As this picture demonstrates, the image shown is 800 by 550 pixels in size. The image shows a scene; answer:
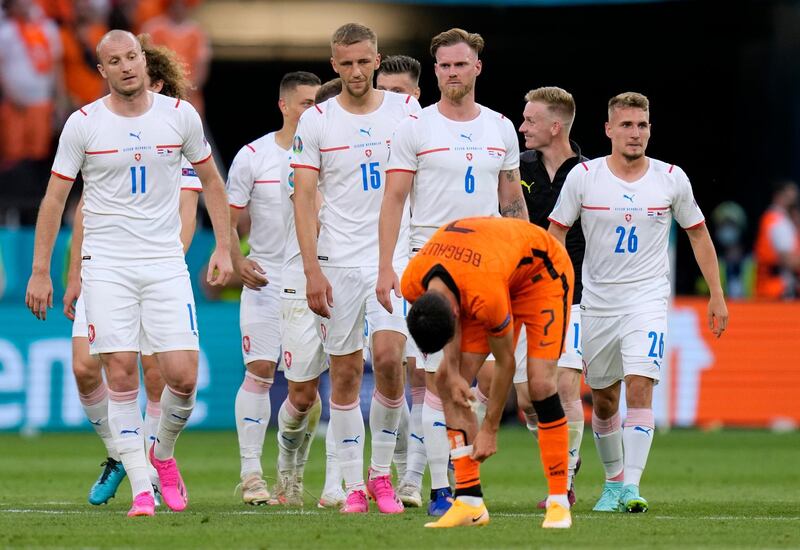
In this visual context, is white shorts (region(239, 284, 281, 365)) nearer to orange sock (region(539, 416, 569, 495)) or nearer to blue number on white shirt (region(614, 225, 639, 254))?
blue number on white shirt (region(614, 225, 639, 254))

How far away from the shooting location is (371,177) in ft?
33.2

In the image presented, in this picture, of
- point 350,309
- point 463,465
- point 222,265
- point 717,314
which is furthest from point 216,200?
point 717,314

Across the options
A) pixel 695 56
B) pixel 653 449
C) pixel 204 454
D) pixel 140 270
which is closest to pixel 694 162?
pixel 695 56

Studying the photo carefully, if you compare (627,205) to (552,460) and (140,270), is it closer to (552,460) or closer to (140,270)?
(552,460)

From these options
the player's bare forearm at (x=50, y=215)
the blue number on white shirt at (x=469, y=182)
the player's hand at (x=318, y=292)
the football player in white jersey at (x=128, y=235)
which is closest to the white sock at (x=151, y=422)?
the football player in white jersey at (x=128, y=235)

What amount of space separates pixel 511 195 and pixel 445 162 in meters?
0.50

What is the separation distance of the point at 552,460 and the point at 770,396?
10.6 meters

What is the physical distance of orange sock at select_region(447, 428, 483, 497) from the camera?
28.3 feet

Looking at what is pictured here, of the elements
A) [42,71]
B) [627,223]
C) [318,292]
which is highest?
[42,71]

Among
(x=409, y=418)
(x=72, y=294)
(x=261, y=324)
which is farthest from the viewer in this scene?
(x=261, y=324)

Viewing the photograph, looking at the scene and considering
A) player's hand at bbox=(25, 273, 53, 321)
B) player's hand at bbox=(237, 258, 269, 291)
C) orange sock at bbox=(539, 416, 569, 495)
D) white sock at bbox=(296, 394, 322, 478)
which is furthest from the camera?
player's hand at bbox=(237, 258, 269, 291)

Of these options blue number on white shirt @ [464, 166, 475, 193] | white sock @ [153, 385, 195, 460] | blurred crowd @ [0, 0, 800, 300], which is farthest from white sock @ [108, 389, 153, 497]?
blurred crowd @ [0, 0, 800, 300]

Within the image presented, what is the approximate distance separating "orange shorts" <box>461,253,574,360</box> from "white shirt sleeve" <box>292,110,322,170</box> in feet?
5.98

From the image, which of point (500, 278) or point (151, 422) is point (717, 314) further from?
point (151, 422)
